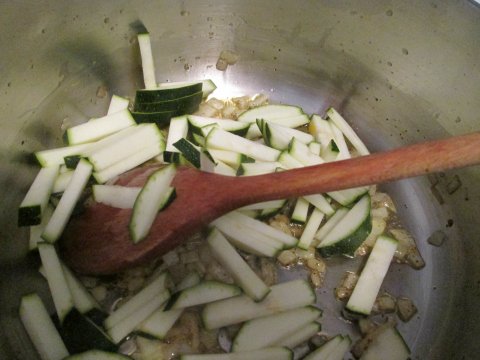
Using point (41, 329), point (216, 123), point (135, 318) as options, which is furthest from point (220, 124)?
point (41, 329)

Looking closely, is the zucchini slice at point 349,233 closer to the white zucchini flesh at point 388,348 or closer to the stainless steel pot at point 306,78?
the stainless steel pot at point 306,78

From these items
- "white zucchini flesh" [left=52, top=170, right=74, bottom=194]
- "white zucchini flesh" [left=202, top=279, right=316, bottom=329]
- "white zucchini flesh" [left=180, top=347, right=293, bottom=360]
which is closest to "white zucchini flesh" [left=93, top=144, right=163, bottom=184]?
"white zucchini flesh" [left=52, top=170, right=74, bottom=194]

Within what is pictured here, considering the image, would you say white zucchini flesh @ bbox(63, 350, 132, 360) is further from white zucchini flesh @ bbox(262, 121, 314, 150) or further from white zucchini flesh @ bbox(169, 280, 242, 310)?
white zucchini flesh @ bbox(262, 121, 314, 150)

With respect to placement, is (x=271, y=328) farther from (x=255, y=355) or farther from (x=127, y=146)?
(x=127, y=146)

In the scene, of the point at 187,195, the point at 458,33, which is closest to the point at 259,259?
the point at 187,195

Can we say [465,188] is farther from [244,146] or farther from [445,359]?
[244,146]
